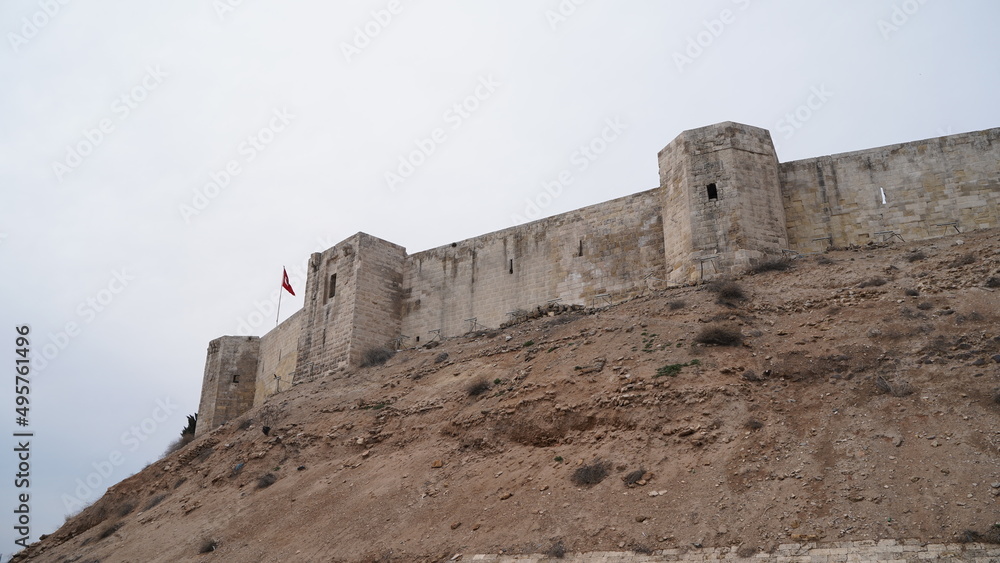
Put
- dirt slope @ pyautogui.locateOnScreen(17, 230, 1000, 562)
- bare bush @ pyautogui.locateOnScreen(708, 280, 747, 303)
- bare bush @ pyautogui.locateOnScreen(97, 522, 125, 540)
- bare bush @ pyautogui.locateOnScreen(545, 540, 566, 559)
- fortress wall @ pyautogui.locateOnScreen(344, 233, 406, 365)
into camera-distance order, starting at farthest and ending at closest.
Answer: fortress wall @ pyautogui.locateOnScreen(344, 233, 406, 365)
bare bush @ pyautogui.locateOnScreen(97, 522, 125, 540)
bare bush @ pyautogui.locateOnScreen(708, 280, 747, 303)
bare bush @ pyautogui.locateOnScreen(545, 540, 566, 559)
dirt slope @ pyautogui.locateOnScreen(17, 230, 1000, 562)

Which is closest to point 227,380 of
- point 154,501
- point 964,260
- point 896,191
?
point 154,501

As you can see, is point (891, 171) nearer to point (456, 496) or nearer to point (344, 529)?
point (456, 496)

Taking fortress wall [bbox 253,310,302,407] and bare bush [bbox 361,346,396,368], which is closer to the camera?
bare bush [bbox 361,346,396,368]

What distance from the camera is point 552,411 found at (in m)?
10.8

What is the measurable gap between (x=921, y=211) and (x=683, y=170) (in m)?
4.40

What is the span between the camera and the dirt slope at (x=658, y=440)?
7.45m

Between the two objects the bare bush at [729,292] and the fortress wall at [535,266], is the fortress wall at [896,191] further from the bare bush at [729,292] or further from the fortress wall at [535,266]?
the fortress wall at [535,266]

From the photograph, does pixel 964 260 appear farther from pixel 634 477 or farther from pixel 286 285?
pixel 286 285

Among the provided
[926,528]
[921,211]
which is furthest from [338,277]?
[926,528]

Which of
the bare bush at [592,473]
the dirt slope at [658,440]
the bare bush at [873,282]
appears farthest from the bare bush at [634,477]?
the bare bush at [873,282]

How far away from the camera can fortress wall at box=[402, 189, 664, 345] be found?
15852mm

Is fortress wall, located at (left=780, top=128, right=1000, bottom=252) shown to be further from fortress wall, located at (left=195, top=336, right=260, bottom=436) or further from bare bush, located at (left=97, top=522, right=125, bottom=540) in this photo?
fortress wall, located at (left=195, top=336, right=260, bottom=436)

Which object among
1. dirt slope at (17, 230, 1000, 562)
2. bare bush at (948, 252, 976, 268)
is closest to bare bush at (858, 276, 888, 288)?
→ dirt slope at (17, 230, 1000, 562)

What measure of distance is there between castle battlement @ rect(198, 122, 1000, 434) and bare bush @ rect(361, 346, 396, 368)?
0.17 m
